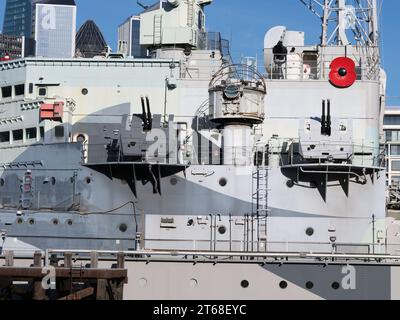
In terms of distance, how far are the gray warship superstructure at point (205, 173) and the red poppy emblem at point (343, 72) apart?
0.12 feet

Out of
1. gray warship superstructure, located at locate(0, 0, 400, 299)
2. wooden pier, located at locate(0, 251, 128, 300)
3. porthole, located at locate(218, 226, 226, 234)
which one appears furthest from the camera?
porthole, located at locate(218, 226, 226, 234)

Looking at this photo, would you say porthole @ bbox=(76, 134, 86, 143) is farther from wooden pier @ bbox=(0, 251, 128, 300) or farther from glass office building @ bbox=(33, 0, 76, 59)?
glass office building @ bbox=(33, 0, 76, 59)

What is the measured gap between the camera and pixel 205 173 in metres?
25.5

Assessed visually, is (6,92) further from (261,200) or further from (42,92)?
(261,200)

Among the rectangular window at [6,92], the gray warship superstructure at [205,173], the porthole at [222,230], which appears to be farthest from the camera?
the rectangular window at [6,92]

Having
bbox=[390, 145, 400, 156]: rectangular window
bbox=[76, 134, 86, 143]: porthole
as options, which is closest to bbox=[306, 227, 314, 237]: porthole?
bbox=[76, 134, 86, 143]: porthole

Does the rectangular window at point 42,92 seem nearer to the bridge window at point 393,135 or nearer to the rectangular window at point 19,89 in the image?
the rectangular window at point 19,89

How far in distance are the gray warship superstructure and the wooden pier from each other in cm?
145

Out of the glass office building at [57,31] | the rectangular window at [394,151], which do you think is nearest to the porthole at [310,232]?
the rectangular window at [394,151]

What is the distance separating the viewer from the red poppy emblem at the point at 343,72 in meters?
27.9

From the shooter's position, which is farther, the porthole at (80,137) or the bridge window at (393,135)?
the bridge window at (393,135)

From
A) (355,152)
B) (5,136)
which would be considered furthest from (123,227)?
(355,152)

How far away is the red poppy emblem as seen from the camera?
1097 inches

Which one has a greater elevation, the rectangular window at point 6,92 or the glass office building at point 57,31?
the glass office building at point 57,31
